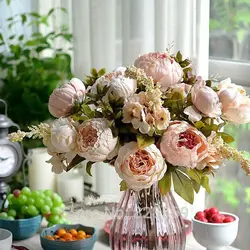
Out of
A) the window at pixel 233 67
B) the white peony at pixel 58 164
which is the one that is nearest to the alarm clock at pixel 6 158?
the window at pixel 233 67

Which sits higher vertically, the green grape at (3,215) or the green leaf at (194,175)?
the green leaf at (194,175)

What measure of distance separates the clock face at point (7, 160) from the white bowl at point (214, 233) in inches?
28.9

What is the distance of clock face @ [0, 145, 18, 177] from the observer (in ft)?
6.79

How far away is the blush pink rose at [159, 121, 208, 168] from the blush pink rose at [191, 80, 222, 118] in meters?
0.04

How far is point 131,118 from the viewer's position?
126 cm

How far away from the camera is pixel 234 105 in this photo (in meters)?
1.28

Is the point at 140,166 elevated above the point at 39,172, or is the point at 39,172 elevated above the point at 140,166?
the point at 140,166

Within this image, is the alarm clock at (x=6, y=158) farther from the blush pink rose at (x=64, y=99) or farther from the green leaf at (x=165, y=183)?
the green leaf at (x=165, y=183)

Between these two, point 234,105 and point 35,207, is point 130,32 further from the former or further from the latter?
point 234,105

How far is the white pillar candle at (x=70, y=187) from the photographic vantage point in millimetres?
2211

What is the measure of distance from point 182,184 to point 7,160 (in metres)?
0.89

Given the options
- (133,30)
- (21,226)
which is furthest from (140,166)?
(133,30)

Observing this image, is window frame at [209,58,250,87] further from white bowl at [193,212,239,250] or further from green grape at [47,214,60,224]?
green grape at [47,214,60,224]

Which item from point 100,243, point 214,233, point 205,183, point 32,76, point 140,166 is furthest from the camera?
point 32,76
